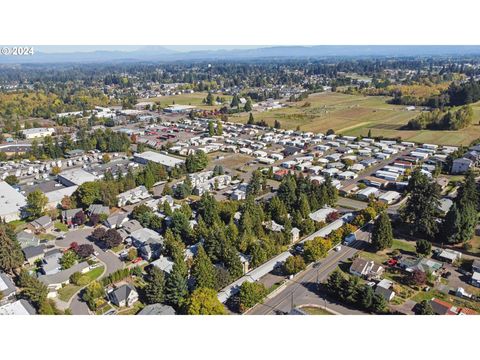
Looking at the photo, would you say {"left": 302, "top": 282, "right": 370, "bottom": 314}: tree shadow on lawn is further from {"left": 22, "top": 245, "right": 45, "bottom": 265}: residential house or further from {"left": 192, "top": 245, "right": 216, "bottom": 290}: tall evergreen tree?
{"left": 22, "top": 245, "right": 45, "bottom": 265}: residential house

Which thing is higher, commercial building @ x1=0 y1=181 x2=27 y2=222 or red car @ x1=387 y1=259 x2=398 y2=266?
commercial building @ x1=0 y1=181 x2=27 y2=222

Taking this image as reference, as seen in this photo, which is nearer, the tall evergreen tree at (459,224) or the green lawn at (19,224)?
the tall evergreen tree at (459,224)

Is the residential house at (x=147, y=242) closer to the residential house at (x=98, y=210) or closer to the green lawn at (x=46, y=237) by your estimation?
the residential house at (x=98, y=210)

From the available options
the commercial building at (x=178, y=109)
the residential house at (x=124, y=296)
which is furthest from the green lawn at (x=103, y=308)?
the commercial building at (x=178, y=109)

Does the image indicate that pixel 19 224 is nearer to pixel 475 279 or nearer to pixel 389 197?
pixel 389 197

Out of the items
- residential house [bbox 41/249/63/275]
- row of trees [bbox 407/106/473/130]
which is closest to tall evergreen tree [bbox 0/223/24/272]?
residential house [bbox 41/249/63/275]

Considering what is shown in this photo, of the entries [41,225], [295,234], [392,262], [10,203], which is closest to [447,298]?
[392,262]
